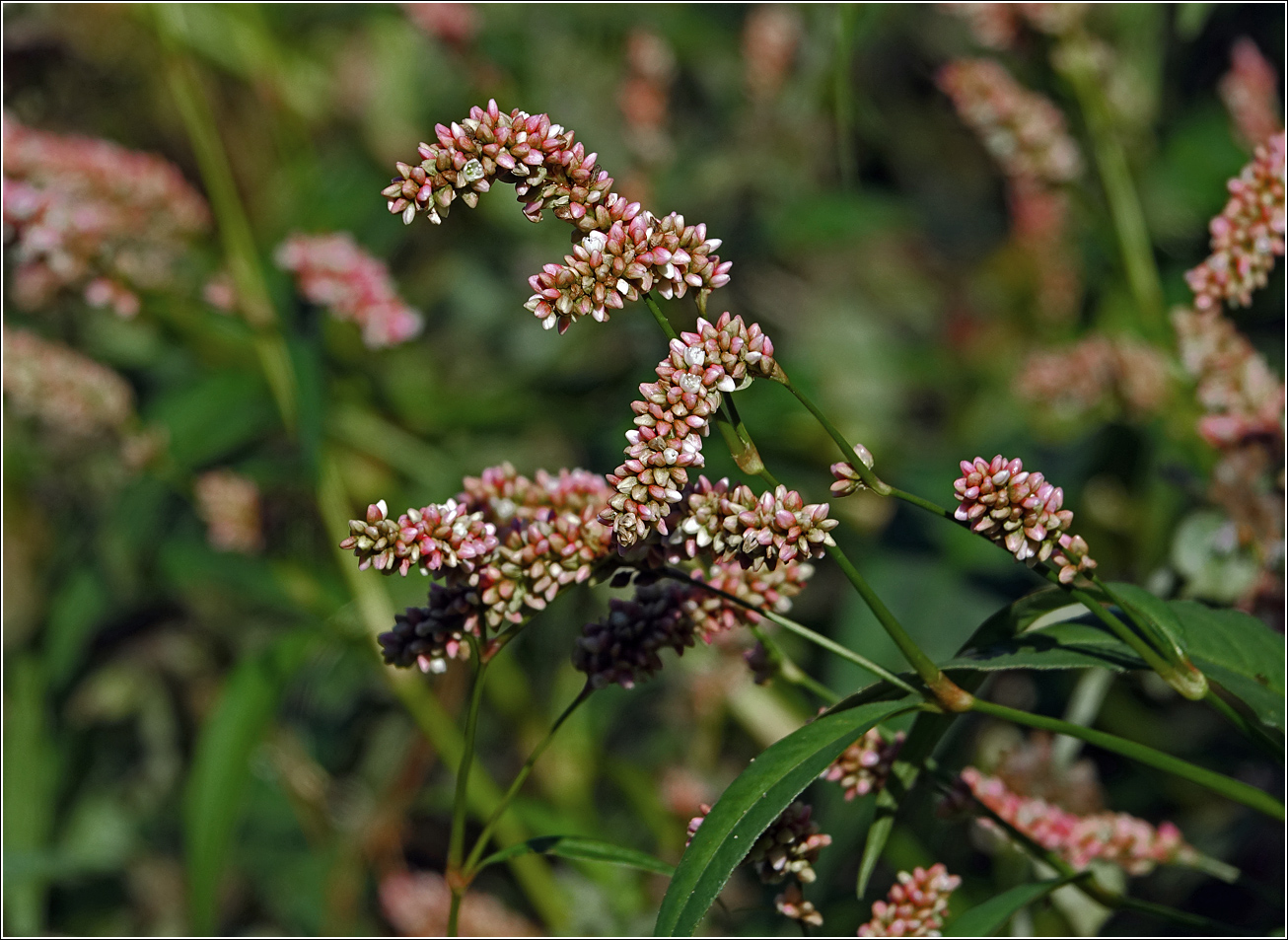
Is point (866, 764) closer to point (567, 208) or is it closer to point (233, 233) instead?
point (567, 208)

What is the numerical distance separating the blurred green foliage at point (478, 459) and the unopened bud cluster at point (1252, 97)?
0.18 metres

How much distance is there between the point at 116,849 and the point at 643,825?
1104 millimetres

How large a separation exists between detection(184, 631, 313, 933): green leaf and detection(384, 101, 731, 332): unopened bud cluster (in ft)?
3.26

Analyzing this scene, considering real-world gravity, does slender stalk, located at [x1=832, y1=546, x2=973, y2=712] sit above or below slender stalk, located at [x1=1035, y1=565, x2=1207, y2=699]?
below

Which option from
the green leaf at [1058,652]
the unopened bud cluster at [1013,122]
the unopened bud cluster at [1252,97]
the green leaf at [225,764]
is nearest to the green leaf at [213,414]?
the green leaf at [225,764]

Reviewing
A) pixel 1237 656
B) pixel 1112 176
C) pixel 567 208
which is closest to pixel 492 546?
pixel 567 208

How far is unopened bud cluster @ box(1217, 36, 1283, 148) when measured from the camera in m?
1.80

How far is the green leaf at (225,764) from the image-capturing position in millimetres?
1596

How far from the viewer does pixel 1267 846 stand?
185 cm

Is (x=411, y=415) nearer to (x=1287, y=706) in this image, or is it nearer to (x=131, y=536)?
(x=131, y=536)

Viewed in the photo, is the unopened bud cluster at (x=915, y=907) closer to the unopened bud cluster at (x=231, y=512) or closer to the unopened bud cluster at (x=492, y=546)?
the unopened bud cluster at (x=492, y=546)

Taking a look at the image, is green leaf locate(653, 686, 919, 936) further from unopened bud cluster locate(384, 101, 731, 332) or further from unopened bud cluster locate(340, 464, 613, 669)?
unopened bud cluster locate(384, 101, 731, 332)

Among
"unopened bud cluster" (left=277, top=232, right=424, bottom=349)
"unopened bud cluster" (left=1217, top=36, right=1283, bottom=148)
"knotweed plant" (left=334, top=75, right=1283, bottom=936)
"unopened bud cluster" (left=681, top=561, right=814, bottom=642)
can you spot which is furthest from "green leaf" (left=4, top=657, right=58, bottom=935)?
"unopened bud cluster" (left=1217, top=36, right=1283, bottom=148)

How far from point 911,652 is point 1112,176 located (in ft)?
4.35
